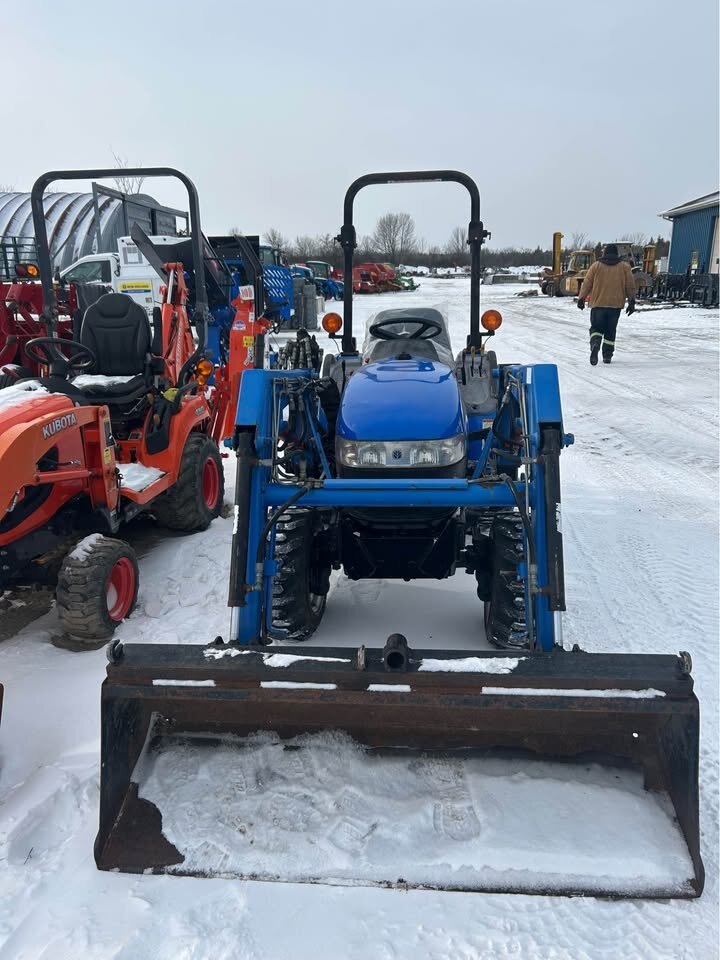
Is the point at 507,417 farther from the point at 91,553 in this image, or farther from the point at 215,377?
the point at 215,377

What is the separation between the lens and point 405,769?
92.1 inches

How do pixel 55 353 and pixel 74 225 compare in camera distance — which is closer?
pixel 55 353

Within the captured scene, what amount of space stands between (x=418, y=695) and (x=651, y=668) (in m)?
0.69

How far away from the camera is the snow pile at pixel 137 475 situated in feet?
13.8

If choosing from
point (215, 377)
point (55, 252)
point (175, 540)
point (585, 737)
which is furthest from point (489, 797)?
point (55, 252)

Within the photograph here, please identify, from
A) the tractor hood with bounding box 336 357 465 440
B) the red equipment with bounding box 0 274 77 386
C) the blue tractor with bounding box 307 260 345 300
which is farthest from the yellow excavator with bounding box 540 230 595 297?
the tractor hood with bounding box 336 357 465 440

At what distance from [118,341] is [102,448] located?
1.35 metres

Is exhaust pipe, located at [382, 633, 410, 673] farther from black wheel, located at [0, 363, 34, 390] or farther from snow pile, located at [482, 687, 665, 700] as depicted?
black wheel, located at [0, 363, 34, 390]

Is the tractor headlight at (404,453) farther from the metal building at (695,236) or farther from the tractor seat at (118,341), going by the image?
the metal building at (695,236)

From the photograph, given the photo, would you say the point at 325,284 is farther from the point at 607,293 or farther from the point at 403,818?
the point at 403,818

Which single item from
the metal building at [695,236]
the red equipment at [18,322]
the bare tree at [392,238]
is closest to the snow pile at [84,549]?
the red equipment at [18,322]

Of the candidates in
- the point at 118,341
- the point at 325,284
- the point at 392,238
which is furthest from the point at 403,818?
the point at 392,238

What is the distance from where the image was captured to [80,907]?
2.01m

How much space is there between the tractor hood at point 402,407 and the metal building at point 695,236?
24821 millimetres
